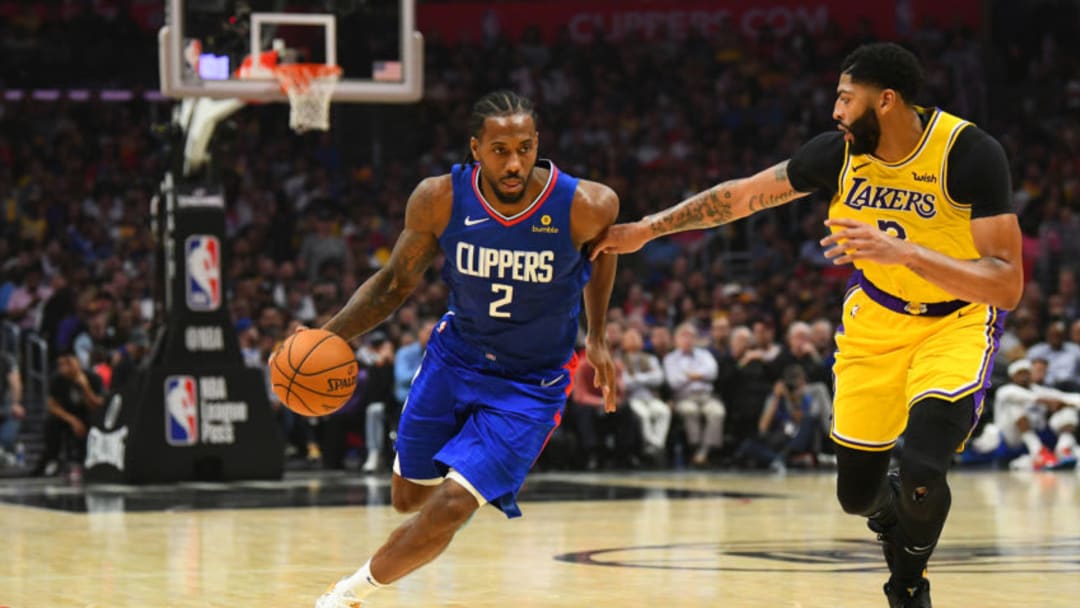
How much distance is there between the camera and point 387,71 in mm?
13438

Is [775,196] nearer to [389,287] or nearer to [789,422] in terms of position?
[389,287]

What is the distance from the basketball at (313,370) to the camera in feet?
20.3

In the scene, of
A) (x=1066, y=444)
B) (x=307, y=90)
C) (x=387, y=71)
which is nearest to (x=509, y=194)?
(x=307, y=90)

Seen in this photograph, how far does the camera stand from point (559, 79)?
25172mm

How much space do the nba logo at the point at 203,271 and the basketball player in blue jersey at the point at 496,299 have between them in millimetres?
8666

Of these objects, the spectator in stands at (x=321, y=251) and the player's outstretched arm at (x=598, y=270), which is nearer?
Result: the player's outstretched arm at (x=598, y=270)

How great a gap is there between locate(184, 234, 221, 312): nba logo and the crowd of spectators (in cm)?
28

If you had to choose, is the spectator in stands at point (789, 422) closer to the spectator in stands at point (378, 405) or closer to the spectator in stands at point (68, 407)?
the spectator in stands at point (378, 405)

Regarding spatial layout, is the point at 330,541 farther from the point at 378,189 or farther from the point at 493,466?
the point at 378,189

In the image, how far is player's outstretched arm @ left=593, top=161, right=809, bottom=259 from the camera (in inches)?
240

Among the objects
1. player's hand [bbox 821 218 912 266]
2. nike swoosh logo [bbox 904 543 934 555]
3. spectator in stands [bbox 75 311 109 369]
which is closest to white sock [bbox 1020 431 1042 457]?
spectator in stands [bbox 75 311 109 369]

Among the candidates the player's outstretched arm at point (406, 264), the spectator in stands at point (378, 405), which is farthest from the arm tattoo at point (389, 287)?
the spectator in stands at point (378, 405)

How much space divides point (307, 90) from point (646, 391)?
20.3ft

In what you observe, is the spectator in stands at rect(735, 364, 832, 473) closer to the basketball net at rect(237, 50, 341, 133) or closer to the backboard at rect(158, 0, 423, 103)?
the backboard at rect(158, 0, 423, 103)
